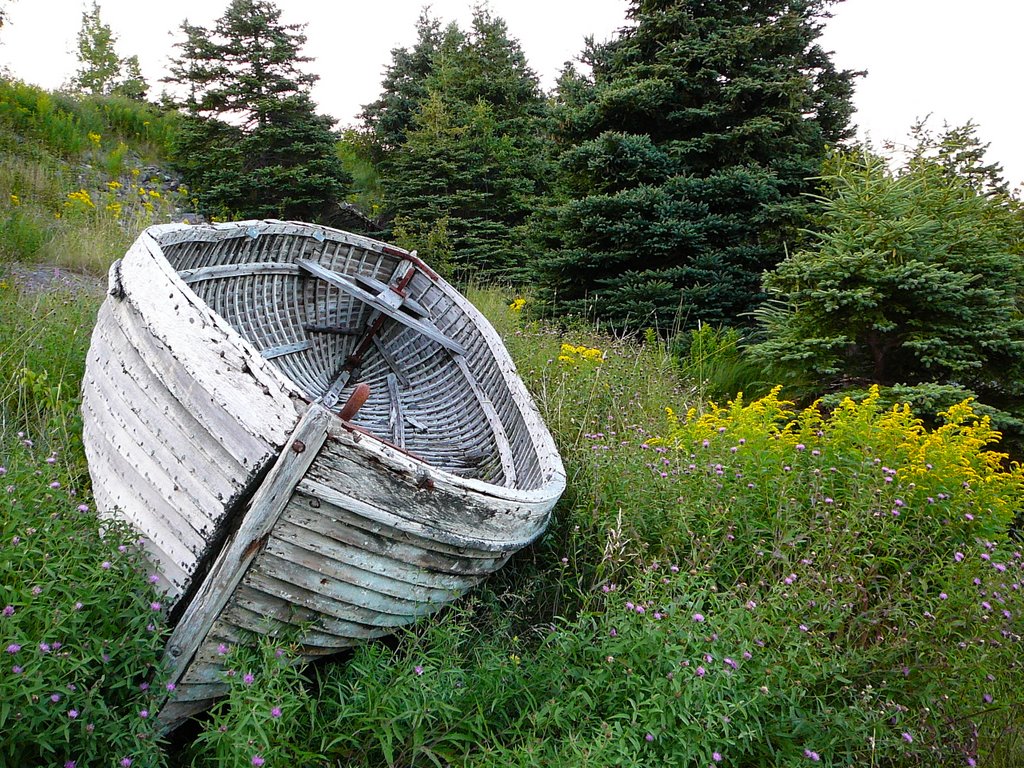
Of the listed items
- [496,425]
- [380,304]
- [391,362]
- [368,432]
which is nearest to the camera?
[368,432]

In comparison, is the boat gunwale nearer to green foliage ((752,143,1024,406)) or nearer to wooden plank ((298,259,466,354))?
wooden plank ((298,259,466,354))

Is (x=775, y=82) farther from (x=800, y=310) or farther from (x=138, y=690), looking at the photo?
(x=138, y=690)

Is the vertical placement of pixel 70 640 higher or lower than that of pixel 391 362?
lower

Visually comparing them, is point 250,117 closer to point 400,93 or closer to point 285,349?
point 400,93

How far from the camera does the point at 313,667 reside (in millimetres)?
2449

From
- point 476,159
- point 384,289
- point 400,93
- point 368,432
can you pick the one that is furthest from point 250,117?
point 368,432

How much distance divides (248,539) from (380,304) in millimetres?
2818

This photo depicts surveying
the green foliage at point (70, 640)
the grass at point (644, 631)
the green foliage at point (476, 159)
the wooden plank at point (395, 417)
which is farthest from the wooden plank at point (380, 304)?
the green foliage at point (476, 159)

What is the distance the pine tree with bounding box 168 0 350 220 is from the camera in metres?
10.7

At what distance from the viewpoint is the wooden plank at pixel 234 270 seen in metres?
3.68

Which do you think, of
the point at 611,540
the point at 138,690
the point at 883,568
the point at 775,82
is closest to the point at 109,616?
the point at 138,690

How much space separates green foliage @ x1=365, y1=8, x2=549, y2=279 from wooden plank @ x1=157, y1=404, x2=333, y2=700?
8297mm

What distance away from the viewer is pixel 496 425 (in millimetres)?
4004

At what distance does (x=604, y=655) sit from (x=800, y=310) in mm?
3637
